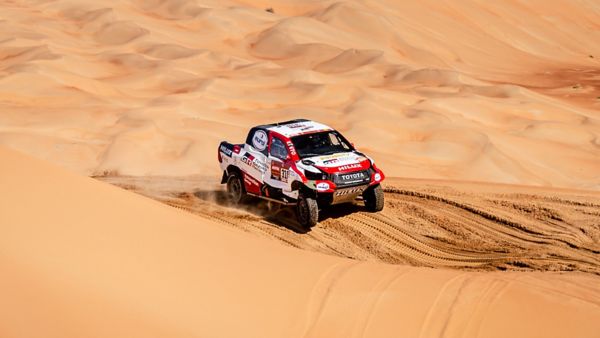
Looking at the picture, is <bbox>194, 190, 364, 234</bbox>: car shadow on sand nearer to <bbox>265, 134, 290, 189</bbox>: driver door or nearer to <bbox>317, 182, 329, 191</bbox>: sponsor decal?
<bbox>265, 134, 290, 189</bbox>: driver door

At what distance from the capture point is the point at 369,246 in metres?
11.9

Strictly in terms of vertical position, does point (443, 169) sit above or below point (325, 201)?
below

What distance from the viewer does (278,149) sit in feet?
42.9

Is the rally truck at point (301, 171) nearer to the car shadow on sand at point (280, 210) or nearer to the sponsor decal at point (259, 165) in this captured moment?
the sponsor decal at point (259, 165)

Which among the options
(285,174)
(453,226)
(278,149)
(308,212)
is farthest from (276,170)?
(453,226)

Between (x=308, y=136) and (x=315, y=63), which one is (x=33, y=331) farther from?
(x=315, y=63)

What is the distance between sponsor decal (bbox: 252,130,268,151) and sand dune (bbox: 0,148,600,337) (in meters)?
4.23

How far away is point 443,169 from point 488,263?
22.6 ft

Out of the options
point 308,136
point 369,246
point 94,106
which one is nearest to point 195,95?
point 94,106

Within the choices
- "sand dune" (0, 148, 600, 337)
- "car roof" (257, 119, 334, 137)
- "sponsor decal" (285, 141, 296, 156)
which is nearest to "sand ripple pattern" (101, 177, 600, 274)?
"sponsor decal" (285, 141, 296, 156)

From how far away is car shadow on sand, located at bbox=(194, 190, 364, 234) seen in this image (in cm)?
1287

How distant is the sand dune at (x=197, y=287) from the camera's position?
7.18 meters

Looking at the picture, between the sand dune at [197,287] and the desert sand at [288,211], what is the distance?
0.02 meters

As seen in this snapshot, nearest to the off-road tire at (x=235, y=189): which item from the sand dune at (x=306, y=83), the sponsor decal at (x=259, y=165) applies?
the sponsor decal at (x=259, y=165)
